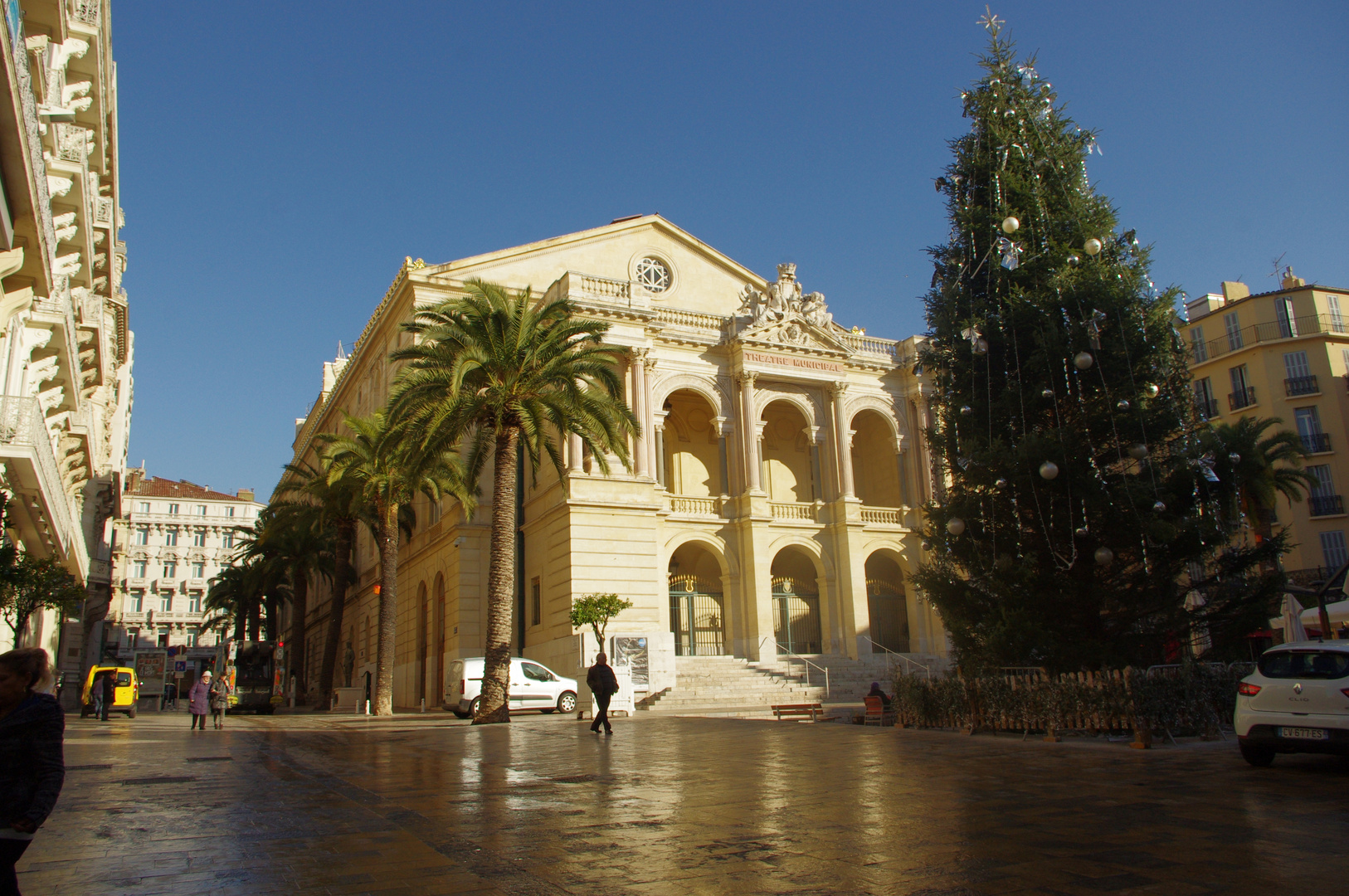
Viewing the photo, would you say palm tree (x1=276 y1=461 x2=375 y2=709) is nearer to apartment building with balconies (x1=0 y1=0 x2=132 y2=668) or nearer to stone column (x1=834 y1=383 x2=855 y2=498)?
apartment building with balconies (x1=0 y1=0 x2=132 y2=668)

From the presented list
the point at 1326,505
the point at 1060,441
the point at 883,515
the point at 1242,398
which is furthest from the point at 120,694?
the point at 1326,505

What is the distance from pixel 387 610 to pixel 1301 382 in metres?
36.6

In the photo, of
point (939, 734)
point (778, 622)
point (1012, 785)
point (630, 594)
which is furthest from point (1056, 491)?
Result: point (778, 622)

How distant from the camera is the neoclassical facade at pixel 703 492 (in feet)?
105

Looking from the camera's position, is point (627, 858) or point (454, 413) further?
point (454, 413)

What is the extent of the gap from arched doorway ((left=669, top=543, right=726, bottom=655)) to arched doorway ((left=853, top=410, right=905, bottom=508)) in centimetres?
824

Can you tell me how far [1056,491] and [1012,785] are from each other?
724 centimetres

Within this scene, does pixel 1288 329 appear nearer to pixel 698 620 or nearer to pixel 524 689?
pixel 698 620

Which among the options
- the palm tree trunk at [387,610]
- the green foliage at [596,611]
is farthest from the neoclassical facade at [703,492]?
the palm tree trunk at [387,610]

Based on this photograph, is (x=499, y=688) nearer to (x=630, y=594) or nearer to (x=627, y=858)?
(x=630, y=594)

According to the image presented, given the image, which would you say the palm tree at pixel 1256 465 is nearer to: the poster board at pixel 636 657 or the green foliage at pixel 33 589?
the poster board at pixel 636 657

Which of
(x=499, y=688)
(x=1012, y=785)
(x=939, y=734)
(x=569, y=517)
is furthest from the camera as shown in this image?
(x=569, y=517)

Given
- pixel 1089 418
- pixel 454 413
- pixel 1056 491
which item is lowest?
pixel 1056 491

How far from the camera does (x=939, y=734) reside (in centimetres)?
1595
